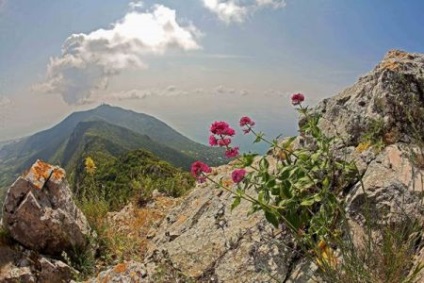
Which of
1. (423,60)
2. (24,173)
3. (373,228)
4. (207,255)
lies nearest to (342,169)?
(373,228)

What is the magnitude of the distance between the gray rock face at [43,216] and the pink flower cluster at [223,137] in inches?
159

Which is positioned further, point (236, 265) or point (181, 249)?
point (181, 249)

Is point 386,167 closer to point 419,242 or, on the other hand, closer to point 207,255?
point 419,242

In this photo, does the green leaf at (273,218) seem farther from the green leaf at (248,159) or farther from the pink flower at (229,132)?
the pink flower at (229,132)

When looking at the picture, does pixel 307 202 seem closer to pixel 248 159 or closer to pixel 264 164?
pixel 264 164

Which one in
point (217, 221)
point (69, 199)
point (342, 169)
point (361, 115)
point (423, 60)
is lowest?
point (69, 199)

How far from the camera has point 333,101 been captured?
27.2ft

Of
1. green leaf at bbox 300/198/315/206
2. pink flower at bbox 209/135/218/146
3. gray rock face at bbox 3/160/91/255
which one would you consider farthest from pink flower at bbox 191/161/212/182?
gray rock face at bbox 3/160/91/255

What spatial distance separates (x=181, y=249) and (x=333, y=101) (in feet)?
14.1

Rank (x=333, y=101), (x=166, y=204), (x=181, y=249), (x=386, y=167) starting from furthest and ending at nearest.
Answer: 1. (x=166, y=204)
2. (x=333, y=101)
3. (x=181, y=249)
4. (x=386, y=167)

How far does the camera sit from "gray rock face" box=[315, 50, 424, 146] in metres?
6.86

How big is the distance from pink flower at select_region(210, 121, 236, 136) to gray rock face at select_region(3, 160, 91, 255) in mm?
4165

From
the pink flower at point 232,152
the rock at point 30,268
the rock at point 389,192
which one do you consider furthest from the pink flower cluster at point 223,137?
the rock at point 30,268

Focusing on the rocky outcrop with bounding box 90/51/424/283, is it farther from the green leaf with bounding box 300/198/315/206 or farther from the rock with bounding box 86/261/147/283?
the green leaf with bounding box 300/198/315/206
